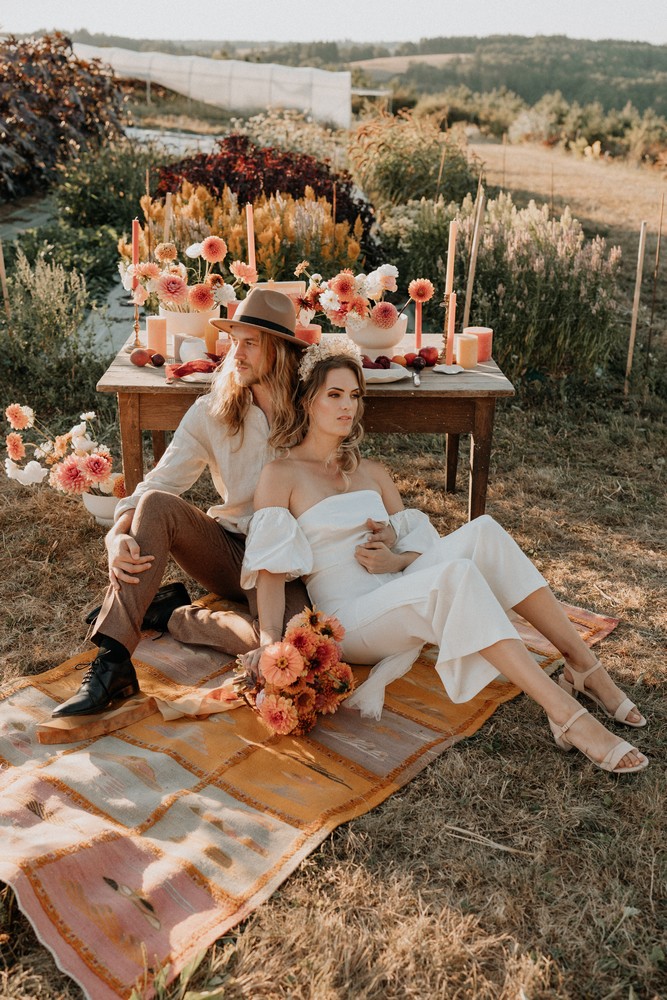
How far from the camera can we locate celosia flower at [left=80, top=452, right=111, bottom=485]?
4.04 m

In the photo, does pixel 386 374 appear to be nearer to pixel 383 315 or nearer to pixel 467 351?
pixel 383 315

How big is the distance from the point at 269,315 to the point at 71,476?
4.17ft

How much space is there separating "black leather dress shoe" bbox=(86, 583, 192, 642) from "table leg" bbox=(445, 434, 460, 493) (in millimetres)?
1682

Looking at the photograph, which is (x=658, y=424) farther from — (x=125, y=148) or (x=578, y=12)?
(x=578, y=12)

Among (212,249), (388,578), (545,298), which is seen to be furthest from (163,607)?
(545,298)

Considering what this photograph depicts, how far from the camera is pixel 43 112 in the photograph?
10.3 meters

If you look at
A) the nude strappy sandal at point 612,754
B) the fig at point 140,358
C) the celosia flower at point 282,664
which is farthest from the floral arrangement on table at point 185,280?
the nude strappy sandal at point 612,754

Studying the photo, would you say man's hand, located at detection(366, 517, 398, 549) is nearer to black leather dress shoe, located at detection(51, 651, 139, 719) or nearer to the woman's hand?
the woman's hand

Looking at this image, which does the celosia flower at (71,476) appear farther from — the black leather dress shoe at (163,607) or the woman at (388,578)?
the woman at (388,578)

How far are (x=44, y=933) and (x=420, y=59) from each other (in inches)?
1920

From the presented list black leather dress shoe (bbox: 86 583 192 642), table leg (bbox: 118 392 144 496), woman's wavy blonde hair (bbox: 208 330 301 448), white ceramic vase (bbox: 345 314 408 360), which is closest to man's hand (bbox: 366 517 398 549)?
woman's wavy blonde hair (bbox: 208 330 301 448)

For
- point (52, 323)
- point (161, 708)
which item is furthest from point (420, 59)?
point (161, 708)

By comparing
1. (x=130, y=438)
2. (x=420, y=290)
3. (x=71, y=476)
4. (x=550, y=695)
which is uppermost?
(x=420, y=290)

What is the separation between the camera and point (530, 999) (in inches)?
79.8
